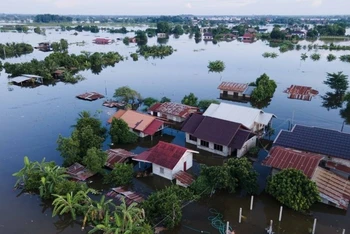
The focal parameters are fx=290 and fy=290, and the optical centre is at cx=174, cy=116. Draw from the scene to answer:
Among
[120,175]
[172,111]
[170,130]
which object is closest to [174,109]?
[172,111]

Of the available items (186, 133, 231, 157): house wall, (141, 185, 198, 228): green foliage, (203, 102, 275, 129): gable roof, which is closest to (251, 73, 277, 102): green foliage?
(203, 102, 275, 129): gable roof

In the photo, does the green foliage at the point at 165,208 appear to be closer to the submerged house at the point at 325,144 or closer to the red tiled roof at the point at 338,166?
the submerged house at the point at 325,144

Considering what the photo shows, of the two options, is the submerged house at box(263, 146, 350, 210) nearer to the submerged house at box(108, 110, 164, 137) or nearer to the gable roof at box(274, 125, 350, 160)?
the gable roof at box(274, 125, 350, 160)

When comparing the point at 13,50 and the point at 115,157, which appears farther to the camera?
the point at 13,50

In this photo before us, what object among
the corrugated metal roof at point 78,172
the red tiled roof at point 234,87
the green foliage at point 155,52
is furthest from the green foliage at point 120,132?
the green foliage at point 155,52

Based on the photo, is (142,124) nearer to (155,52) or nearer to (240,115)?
(240,115)

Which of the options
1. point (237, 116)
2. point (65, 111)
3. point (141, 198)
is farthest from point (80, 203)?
point (65, 111)
